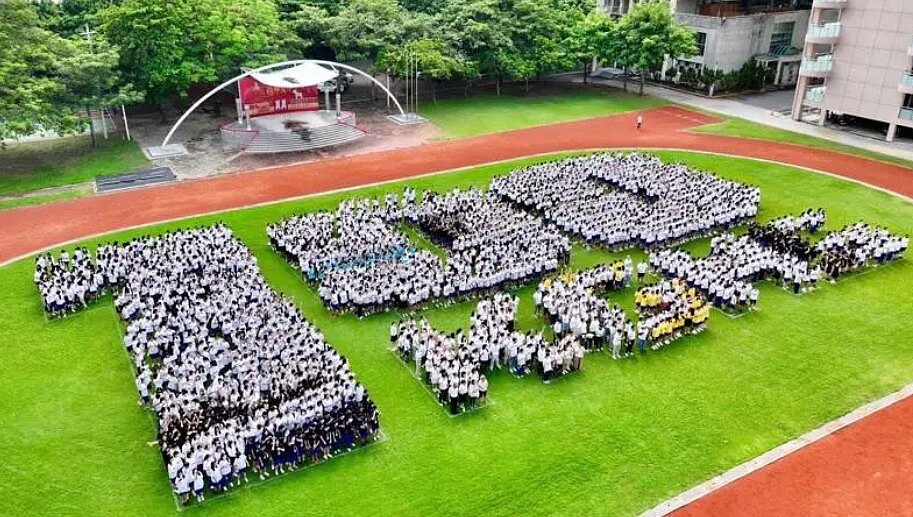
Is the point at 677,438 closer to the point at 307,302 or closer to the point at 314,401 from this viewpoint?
the point at 314,401

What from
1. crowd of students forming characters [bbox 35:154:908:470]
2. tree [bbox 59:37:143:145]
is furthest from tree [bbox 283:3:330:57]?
crowd of students forming characters [bbox 35:154:908:470]

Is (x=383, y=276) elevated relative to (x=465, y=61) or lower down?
lower down

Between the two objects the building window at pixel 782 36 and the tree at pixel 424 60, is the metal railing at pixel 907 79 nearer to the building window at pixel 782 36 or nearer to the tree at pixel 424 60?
the building window at pixel 782 36

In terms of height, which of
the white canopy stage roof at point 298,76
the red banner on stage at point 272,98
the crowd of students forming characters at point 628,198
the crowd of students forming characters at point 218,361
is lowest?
the crowd of students forming characters at point 218,361

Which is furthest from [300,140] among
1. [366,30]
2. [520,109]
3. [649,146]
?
[649,146]

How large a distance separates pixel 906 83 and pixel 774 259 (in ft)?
63.6

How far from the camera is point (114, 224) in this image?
1078 inches

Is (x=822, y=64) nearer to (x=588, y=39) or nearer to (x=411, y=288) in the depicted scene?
(x=588, y=39)

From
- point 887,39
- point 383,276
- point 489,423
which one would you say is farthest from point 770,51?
point 489,423

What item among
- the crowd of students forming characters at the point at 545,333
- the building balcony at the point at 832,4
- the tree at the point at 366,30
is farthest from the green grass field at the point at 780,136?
the crowd of students forming characters at the point at 545,333

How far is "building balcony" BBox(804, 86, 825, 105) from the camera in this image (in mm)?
39688

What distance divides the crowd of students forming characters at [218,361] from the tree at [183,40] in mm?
15601

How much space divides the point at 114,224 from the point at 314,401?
15.6 meters

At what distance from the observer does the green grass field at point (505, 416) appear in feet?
48.2
